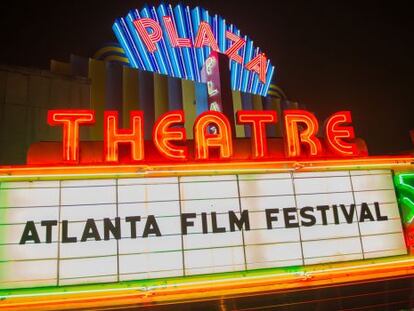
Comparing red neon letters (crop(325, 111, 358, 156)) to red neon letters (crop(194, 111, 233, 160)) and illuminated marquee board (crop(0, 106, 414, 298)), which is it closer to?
illuminated marquee board (crop(0, 106, 414, 298))

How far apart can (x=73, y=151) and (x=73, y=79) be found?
26.6 feet

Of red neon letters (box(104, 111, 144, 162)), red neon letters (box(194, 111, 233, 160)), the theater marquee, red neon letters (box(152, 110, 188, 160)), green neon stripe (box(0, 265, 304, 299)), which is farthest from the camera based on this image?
red neon letters (box(194, 111, 233, 160))

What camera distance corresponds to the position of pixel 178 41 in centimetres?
2148

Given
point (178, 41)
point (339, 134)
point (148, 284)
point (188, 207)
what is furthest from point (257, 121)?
point (178, 41)

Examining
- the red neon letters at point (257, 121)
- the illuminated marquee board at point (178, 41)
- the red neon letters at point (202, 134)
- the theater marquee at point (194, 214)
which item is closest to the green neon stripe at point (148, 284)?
the theater marquee at point (194, 214)

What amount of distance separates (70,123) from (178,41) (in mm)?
13206

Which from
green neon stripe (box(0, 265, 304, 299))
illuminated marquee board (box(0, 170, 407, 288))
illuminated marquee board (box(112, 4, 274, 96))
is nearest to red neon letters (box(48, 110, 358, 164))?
illuminated marquee board (box(0, 170, 407, 288))

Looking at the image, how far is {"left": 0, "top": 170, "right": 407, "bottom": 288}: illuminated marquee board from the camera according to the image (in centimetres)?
845

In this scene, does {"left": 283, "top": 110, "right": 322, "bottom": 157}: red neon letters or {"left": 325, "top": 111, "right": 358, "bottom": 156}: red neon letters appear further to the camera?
{"left": 325, "top": 111, "right": 358, "bottom": 156}: red neon letters

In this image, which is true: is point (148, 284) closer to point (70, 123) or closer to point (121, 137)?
point (121, 137)

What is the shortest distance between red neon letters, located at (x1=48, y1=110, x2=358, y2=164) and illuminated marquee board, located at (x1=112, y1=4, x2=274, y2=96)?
1147 centimetres

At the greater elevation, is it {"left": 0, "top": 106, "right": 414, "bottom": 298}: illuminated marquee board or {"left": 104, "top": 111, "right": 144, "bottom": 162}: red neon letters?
{"left": 104, "top": 111, "right": 144, "bottom": 162}: red neon letters

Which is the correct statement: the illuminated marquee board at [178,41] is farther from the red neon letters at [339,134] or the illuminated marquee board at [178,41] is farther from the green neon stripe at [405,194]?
the green neon stripe at [405,194]

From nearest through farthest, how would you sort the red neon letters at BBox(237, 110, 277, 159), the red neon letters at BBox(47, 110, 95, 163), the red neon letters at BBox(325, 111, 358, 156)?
the red neon letters at BBox(47, 110, 95, 163), the red neon letters at BBox(237, 110, 277, 159), the red neon letters at BBox(325, 111, 358, 156)
